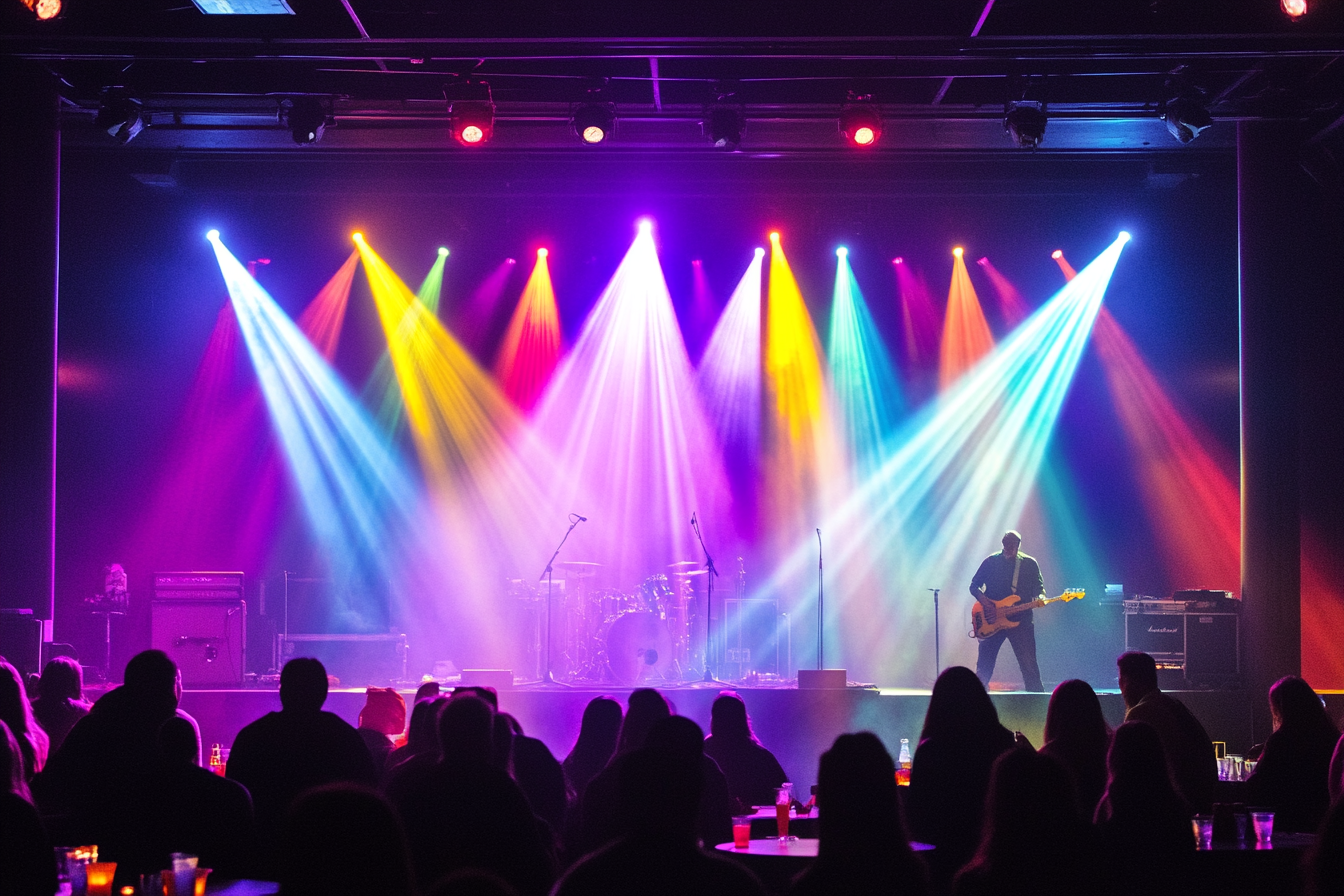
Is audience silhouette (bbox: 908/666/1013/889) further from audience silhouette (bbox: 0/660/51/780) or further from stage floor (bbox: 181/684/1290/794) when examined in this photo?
stage floor (bbox: 181/684/1290/794)

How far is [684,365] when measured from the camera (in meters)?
14.0

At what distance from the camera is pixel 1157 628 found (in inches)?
420

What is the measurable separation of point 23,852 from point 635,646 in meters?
8.40

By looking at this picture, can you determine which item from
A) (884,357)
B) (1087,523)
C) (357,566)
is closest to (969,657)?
(1087,523)

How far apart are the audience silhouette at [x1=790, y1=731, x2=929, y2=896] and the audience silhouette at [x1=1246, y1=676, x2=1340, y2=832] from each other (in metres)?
3.62

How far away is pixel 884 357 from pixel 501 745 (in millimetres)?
10489

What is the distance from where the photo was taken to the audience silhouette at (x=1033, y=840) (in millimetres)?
3010

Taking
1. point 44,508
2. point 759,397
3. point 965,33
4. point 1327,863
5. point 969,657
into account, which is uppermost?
point 965,33

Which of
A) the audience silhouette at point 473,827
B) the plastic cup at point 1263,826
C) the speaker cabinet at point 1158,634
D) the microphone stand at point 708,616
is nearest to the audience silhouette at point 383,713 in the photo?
the audience silhouette at point 473,827

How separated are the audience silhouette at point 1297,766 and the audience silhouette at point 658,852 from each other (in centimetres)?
415

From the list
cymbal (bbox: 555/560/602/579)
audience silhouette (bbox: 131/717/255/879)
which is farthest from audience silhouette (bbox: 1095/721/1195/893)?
cymbal (bbox: 555/560/602/579)

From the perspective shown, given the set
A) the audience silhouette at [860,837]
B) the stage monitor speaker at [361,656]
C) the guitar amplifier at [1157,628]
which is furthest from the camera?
the stage monitor speaker at [361,656]

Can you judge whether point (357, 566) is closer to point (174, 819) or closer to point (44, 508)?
point (44, 508)

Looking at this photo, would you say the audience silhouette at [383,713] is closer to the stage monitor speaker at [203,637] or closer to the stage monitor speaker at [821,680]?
the stage monitor speaker at [821,680]
